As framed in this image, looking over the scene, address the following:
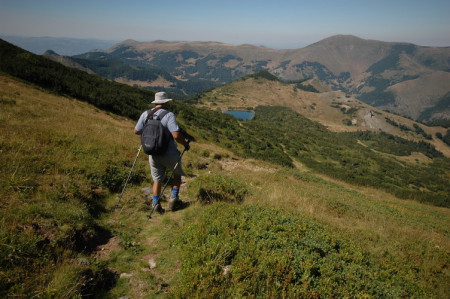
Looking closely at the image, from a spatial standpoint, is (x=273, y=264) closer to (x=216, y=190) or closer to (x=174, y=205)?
(x=174, y=205)

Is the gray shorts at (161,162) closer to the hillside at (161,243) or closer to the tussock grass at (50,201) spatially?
the hillside at (161,243)

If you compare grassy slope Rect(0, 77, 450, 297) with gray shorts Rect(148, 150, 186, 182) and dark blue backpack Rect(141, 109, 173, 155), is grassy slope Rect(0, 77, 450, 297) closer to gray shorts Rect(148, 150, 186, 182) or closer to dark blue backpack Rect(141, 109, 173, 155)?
gray shorts Rect(148, 150, 186, 182)

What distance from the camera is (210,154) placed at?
65.1ft

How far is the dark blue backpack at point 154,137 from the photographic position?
21.1 ft

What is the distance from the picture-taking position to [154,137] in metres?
6.42

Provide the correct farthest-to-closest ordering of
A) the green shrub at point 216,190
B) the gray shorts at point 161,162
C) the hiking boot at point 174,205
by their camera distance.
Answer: the green shrub at point 216,190
the hiking boot at point 174,205
the gray shorts at point 161,162

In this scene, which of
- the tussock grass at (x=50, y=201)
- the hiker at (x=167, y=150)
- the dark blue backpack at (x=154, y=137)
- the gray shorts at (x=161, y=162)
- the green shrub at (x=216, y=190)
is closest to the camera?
the tussock grass at (x=50, y=201)

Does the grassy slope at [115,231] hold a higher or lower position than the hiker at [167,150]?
lower

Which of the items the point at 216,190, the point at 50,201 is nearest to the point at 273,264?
the point at 216,190

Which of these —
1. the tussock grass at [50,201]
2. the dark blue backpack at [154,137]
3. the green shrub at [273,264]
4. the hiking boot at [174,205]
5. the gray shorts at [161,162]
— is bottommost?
the hiking boot at [174,205]

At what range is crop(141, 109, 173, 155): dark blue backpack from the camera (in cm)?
643

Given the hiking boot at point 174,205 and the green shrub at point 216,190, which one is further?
the green shrub at point 216,190

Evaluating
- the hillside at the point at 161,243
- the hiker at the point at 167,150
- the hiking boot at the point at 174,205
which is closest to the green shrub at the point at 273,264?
the hillside at the point at 161,243

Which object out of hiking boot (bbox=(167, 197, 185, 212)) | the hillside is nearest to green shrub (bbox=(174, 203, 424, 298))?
the hillside
